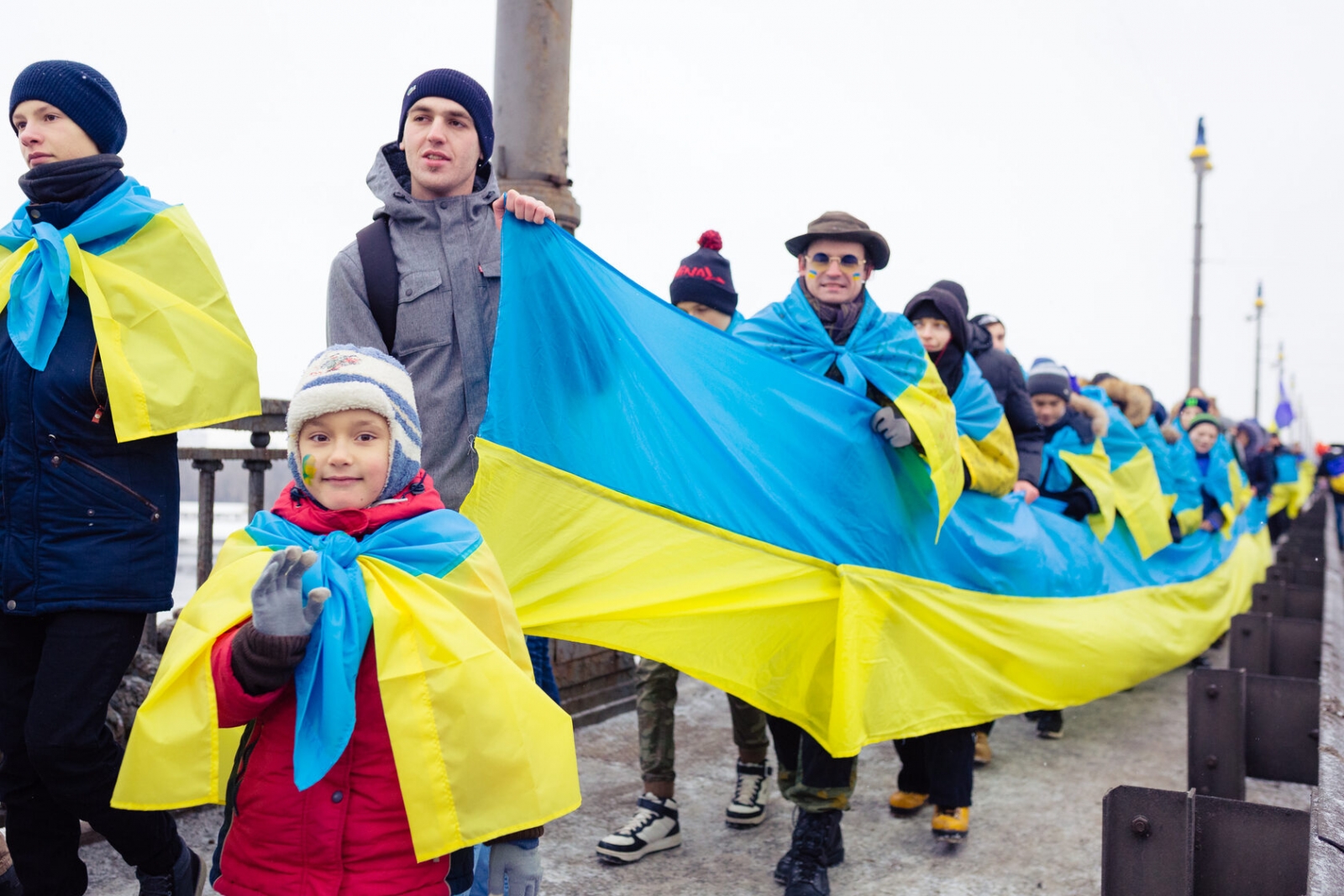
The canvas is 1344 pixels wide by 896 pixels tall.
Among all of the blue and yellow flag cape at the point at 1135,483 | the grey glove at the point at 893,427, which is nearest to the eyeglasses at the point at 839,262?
the grey glove at the point at 893,427

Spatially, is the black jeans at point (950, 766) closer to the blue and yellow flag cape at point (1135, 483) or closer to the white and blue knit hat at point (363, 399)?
the blue and yellow flag cape at point (1135, 483)

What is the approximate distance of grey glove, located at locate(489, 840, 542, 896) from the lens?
2244 mm

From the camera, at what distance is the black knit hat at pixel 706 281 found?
4.70 m

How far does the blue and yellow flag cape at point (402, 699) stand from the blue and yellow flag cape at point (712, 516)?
3.59 ft

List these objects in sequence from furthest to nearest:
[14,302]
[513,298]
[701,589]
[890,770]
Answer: [890,770]
[701,589]
[513,298]
[14,302]

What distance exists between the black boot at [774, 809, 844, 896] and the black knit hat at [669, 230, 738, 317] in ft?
6.88

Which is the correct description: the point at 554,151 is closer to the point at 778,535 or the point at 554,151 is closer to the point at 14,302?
the point at 778,535

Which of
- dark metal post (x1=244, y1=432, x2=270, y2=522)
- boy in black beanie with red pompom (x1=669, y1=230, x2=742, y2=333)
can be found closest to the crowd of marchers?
boy in black beanie with red pompom (x1=669, y1=230, x2=742, y2=333)

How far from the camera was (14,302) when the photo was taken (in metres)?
2.74

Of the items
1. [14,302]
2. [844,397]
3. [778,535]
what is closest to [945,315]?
[844,397]

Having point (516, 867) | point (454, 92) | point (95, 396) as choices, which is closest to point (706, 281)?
point (454, 92)

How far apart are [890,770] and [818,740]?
1.79m

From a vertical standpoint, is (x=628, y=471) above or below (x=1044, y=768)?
above

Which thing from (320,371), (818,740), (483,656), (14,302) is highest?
(14,302)
